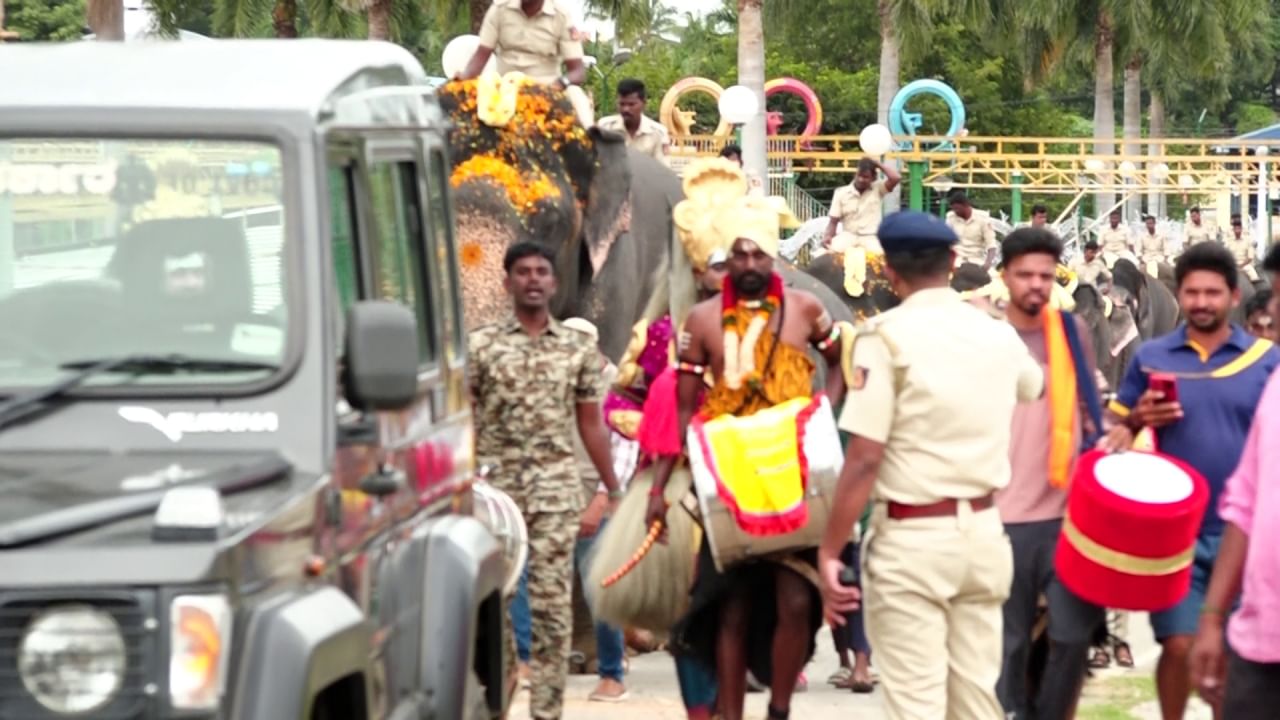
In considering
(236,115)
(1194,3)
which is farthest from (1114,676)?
(1194,3)

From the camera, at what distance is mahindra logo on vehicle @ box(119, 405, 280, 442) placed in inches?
233

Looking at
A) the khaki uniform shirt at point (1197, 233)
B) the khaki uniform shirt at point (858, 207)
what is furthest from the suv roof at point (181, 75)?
the khaki uniform shirt at point (1197, 233)

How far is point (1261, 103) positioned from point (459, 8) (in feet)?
258

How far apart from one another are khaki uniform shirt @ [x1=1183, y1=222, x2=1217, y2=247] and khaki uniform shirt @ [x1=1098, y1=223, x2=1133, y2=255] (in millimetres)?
3682

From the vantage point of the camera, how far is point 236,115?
21.0ft

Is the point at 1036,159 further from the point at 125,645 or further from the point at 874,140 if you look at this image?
the point at 125,645

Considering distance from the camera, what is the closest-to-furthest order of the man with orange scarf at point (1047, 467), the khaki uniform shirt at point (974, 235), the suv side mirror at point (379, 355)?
the suv side mirror at point (379, 355)
the man with orange scarf at point (1047, 467)
the khaki uniform shirt at point (974, 235)

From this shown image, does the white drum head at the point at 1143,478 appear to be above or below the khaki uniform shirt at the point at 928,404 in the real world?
Result: below

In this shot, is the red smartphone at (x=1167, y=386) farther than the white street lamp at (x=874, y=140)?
No

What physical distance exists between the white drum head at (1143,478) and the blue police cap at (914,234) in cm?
98

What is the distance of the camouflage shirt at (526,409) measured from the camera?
375 inches

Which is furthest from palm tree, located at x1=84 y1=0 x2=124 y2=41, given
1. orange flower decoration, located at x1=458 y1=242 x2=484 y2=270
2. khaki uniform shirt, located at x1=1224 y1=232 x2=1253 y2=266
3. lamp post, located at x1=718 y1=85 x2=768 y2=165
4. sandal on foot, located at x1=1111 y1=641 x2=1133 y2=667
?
khaki uniform shirt, located at x1=1224 y1=232 x2=1253 y2=266

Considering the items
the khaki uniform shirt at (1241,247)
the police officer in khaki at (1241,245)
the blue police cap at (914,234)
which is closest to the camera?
the blue police cap at (914,234)

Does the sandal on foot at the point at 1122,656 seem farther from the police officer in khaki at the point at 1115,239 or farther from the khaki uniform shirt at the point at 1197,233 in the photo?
the khaki uniform shirt at the point at 1197,233
